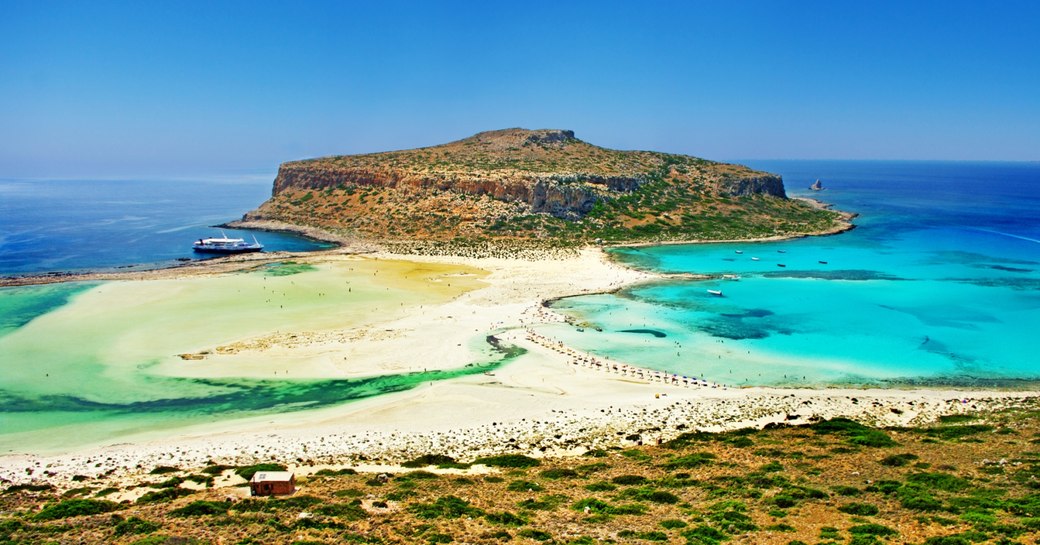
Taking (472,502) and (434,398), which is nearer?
(472,502)

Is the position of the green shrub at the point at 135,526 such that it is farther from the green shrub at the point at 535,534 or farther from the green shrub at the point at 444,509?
the green shrub at the point at 535,534

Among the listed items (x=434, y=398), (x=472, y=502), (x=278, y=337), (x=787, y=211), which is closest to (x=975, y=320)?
(x=434, y=398)

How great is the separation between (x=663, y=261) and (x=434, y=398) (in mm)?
41298

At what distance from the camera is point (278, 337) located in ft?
123

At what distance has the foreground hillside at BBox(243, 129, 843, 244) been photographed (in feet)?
260

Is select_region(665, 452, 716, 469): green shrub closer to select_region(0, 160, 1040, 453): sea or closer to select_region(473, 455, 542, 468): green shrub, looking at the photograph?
select_region(473, 455, 542, 468): green shrub

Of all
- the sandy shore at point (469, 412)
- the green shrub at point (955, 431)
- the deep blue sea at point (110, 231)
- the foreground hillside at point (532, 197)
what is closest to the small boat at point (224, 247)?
the deep blue sea at point (110, 231)

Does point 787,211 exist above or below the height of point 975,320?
above

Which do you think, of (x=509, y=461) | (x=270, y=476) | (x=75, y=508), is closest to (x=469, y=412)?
(x=509, y=461)

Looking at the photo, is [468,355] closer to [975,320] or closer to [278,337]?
[278,337]

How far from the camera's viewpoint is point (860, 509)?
684 inches

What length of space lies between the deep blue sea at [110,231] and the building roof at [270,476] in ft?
170

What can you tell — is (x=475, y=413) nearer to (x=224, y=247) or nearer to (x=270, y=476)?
(x=270, y=476)

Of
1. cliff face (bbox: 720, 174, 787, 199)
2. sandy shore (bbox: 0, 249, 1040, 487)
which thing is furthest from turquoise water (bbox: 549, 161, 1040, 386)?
cliff face (bbox: 720, 174, 787, 199)
